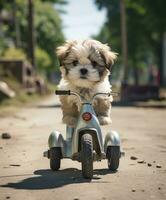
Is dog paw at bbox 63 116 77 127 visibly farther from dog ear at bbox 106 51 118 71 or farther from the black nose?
dog ear at bbox 106 51 118 71

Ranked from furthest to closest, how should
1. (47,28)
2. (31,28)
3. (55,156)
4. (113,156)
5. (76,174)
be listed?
(47,28)
(31,28)
(55,156)
(113,156)
(76,174)

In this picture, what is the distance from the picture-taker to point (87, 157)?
8281 millimetres

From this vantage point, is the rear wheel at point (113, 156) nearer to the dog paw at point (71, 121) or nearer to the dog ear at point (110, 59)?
the dog paw at point (71, 121)

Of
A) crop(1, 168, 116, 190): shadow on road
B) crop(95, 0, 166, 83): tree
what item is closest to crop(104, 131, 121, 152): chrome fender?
crop(1, 168, 116, 190): shadow on road

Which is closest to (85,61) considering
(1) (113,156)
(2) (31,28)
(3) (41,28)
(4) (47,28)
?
(1) (113,156)

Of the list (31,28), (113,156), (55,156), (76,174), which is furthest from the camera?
(31,28)

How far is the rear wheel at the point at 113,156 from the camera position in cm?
899

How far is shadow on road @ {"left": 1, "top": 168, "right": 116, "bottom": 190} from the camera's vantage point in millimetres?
7988

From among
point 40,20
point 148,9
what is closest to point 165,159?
point 148,9

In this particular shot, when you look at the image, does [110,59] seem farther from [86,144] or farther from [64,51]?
[86,144]

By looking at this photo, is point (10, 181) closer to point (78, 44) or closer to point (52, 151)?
point (52, 151)

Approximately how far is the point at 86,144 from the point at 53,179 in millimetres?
578

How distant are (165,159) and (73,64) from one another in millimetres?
2501

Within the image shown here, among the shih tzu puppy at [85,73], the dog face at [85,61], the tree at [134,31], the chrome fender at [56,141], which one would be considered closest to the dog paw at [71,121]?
the shih tzu puppy at [85,73]
